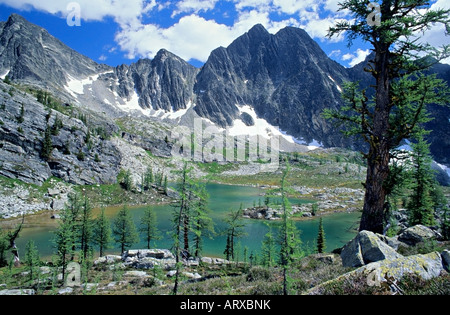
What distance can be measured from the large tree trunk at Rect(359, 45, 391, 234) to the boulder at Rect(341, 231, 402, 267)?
1102 mm

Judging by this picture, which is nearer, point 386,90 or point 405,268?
point 405,268

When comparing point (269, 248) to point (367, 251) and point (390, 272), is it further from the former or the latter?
point (390, 272)

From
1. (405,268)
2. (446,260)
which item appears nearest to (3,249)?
(405,268)

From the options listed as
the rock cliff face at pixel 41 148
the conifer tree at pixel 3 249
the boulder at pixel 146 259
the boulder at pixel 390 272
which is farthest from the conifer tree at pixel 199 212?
the rock cliff face at pixel 41 148

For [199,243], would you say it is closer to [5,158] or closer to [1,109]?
[5,158]

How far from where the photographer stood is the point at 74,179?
86.6 metres

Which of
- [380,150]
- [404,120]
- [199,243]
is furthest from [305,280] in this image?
[199,243]

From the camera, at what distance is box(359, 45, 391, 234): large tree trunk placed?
8.90m

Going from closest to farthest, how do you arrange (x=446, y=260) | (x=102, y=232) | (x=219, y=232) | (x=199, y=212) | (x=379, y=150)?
(x=446, y=260)
(x=379, y=150)
(x=199, y=212)
(x=102, y=232)
(x=219, y=232)

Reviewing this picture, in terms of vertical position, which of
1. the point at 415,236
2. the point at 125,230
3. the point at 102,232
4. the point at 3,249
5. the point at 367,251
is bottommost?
the point at 3,249

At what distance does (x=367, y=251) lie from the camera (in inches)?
314

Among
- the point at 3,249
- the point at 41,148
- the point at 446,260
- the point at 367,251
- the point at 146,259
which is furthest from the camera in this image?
the point at 41,148

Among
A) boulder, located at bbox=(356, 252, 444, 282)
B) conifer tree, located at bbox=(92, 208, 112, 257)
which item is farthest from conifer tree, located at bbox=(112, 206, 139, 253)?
boulder, located at bbox=(356, 252, 444, 282)

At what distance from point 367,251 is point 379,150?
3.70 meters
